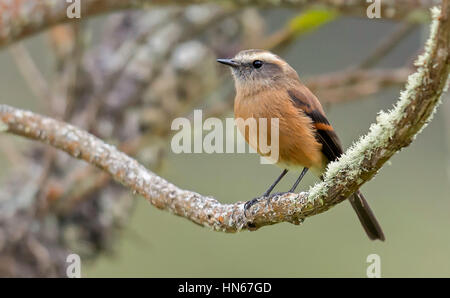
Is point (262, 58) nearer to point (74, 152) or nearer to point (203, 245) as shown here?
point (74, 152)

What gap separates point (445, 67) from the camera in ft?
4.50

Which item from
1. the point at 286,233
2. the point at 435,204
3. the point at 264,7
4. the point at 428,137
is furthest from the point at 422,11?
the point at 428,137

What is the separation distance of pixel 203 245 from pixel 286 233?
911 mm

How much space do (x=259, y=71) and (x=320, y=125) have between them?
22.2 inches

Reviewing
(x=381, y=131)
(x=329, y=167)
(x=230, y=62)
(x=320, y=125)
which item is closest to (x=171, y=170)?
(x=230, y=62)

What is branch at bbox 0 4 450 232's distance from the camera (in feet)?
4.57

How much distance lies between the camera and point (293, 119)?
308cm

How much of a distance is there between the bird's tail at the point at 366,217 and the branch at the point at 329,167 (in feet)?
3.68

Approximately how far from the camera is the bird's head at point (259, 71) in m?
3.38
